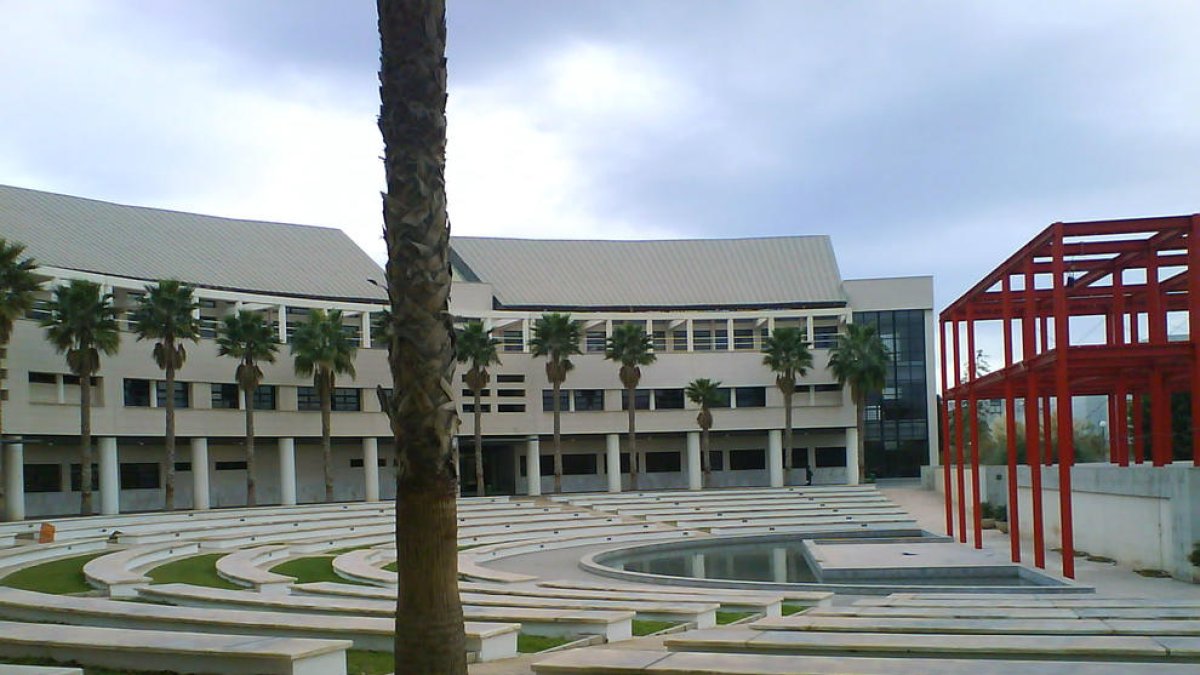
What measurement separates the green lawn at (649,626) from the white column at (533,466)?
47.0m

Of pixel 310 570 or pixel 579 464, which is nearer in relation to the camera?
pixel 310 570

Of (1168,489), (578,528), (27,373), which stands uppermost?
(27,373)

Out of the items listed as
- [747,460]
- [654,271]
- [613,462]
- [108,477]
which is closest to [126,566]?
[108,477]

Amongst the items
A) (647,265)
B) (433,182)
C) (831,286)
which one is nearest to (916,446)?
(831,286)

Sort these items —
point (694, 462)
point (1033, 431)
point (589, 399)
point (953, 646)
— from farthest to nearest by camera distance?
point (589, 399)
point (694, 462)
point (1033, 431)
point (953, 646)

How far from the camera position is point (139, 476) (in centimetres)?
5759

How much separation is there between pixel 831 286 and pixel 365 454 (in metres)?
31.8

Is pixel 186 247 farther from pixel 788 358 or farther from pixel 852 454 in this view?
pixel 852 454

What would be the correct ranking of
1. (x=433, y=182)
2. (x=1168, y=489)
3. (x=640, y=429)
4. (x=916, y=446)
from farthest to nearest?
(x=916, y=446), (x=640, y=429), (x=1168, y=489), (x=433, y=182)

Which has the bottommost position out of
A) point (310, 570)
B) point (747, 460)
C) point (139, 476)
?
point (747, 460)

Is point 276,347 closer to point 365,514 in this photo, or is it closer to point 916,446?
point 365,514

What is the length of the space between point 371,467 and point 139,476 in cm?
1148

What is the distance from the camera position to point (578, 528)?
148 feet

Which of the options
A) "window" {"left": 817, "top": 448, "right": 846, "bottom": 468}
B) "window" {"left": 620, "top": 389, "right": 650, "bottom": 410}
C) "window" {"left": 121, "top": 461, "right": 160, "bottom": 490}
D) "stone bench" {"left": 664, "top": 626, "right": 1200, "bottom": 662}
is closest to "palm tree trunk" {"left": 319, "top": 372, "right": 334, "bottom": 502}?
"window" {"left": 121, "top": 461, "right": 160, "bottom": 490}
